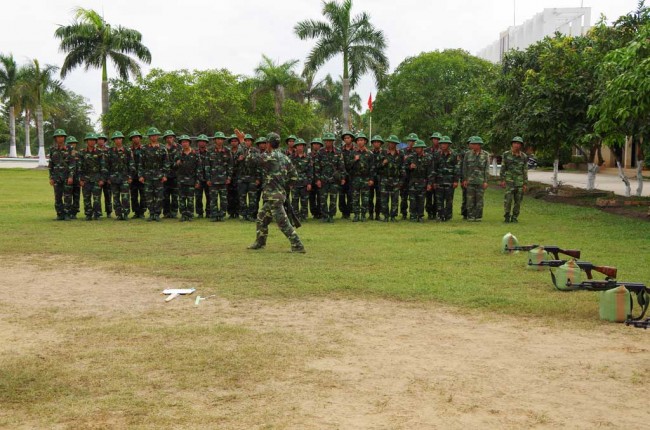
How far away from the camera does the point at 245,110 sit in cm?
3994

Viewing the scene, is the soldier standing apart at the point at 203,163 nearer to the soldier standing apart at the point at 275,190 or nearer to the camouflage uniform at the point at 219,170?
the camouflage uniform at the point at 219,170

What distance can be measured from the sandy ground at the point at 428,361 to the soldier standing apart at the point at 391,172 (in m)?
8.08

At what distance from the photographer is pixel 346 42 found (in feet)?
112

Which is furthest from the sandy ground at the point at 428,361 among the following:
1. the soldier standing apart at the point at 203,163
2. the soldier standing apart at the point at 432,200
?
the soldier standing apart at the point at 432,200

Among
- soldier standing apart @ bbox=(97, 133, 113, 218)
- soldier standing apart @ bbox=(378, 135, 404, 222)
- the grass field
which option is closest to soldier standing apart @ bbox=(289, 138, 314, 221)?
the grass field

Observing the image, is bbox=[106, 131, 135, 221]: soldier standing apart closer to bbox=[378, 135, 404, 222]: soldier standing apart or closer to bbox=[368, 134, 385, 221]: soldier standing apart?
bbox=[368, 134, 385, 221]: soldier standing apart

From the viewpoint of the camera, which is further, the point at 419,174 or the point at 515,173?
the point at 419,174

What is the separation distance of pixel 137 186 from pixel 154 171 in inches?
39.6

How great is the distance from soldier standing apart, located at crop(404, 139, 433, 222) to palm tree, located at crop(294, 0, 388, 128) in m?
19.9

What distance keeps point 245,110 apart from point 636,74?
96.6ft

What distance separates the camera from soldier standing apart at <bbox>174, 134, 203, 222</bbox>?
15.2 m

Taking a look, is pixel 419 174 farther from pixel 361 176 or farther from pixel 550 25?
pixel 550 25

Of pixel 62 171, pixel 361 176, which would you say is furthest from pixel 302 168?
pixel 62 171

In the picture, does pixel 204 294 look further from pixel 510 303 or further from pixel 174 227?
pixel 174 227
